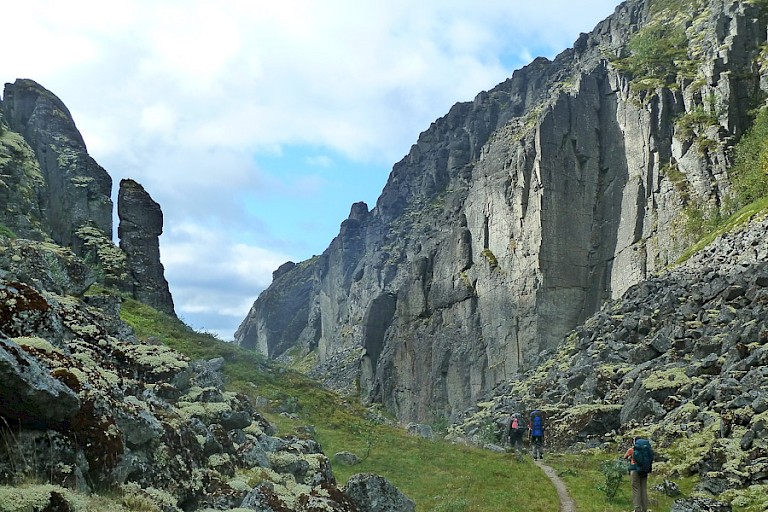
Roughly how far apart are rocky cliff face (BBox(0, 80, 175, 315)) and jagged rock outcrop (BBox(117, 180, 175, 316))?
0.08 metres

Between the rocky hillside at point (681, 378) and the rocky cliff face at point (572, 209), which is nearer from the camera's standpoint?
the rocky hillside at point (681, 378)

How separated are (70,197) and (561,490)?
44.6 metres

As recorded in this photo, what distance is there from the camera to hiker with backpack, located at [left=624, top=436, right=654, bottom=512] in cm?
1695

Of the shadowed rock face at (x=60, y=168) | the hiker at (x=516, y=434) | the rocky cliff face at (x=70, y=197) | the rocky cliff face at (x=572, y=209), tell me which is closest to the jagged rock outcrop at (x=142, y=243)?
the rocky cliff face at (x=70, y=197)

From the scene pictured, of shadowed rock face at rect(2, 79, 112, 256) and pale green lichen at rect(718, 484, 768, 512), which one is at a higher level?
shadowed rock face at rect(2, 79, 112, 256)

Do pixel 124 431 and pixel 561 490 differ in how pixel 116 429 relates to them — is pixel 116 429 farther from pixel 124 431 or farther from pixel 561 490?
pixel 561 490

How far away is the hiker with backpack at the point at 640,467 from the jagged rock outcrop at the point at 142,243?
40699 mm

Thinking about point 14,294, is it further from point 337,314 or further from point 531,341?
point 337,314

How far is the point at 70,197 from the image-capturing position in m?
51.2

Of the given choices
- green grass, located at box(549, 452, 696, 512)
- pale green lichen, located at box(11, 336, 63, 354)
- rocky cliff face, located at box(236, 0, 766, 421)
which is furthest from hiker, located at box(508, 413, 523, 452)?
rocky cliff face, located at box(236, 0, 766, 421)

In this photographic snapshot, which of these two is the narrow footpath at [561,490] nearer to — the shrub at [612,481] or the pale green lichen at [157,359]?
the shrub at [612,481]

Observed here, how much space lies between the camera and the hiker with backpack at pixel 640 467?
17.0 meters

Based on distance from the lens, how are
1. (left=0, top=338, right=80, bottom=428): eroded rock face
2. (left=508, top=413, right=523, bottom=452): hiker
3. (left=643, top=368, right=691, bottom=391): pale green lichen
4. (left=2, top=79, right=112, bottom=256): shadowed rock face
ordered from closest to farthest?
(left=0, top=338, right=80, bottom=428): eroded rock face, (left=643, top=368, right=691, bottom=391): pale green lichen, (left=508, top=413, right=523, bottom=452): hiker, (left=2, top=79, right=112, bottom=256): shadowed rock face

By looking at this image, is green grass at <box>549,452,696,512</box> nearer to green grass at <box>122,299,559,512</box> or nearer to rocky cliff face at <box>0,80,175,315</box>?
green grass at <box>122,299,559,512</box>
